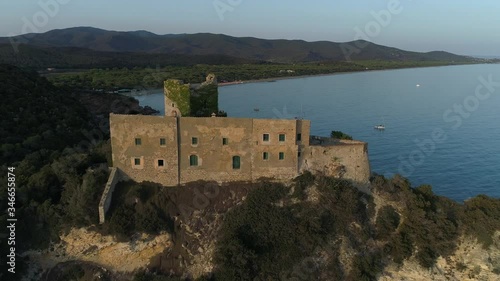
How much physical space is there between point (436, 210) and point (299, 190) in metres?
9.83

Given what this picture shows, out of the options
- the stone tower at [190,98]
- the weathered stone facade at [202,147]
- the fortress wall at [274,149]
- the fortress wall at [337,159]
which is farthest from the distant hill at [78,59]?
the fortress wall at [337,159]

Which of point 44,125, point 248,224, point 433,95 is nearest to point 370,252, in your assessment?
point 248,224

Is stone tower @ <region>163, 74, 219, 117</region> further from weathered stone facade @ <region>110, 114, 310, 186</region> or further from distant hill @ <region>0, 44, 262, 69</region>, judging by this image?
distant hill @ <region>0, 44, 262, 69</region>

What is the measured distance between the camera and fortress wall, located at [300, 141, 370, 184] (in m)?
27.8

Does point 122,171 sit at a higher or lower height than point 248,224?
higher

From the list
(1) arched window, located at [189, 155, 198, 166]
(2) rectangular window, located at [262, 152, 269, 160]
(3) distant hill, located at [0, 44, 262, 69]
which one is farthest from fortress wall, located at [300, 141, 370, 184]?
(3) distant hill, located at [0, 44, 262, 69]

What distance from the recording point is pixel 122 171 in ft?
89.7

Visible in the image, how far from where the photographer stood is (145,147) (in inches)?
1060

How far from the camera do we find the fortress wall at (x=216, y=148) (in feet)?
88.1

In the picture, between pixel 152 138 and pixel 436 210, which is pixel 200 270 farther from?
pixel 436 210

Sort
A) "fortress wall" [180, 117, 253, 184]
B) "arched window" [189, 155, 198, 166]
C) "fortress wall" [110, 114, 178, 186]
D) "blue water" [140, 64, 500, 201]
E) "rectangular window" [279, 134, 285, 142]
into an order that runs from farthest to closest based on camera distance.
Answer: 1. "blue water" [140, 64, 500, 201]
2. "arched window" [189, 155, 198, 166]
3. "rectangular window" [279, 134, 285, 142]
4. "fortress wall" [180, 117, 253, 184]
5. "fortress wall" [110, 114, 178, 186]

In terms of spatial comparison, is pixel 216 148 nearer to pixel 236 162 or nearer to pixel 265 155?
pixel 236 162

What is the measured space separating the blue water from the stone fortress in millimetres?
20975

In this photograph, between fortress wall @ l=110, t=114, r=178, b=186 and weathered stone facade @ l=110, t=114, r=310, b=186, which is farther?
weathered stone facade @ l=110, t=114, r=310, b=186
